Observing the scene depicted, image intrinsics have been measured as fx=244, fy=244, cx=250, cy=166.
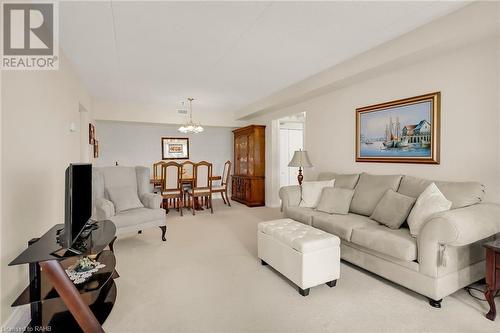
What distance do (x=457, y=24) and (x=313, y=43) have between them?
4.33 ft

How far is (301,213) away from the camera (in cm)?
327

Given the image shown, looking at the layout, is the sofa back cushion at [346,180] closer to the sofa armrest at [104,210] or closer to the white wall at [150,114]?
the sofa armrest at [104,210]

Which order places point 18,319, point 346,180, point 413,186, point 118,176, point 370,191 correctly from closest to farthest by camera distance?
point 18,319 < point 413,186 < point 370,191 < point 346,180 < point 118,176

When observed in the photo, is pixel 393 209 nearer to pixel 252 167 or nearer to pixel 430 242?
pixel 430 242

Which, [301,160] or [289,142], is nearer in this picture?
[301,160]

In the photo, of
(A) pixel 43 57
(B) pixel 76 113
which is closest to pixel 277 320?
(A) pixel 43 57

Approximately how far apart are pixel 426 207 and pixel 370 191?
2.74 feet

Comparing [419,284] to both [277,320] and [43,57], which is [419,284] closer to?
[277,320]

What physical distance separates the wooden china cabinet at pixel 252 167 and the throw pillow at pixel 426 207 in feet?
13.2

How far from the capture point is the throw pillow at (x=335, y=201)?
3.14 meters

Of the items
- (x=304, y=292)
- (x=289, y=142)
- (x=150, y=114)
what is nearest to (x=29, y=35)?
(x=304, y=292)

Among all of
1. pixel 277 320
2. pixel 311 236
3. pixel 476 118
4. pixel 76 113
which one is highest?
pixel 76 113

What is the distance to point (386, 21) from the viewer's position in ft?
7.84

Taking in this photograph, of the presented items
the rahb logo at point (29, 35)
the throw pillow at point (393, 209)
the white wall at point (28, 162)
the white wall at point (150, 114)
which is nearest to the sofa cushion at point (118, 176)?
the white wall at point (28, 162)
